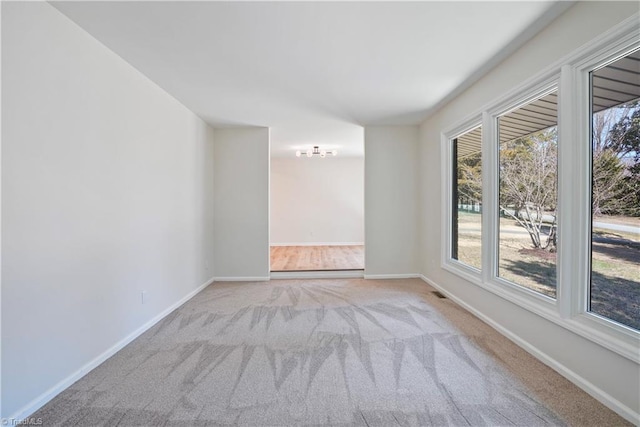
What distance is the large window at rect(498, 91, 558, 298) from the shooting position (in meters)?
2.25

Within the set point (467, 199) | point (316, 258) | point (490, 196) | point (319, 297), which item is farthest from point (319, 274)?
point (490, 196)

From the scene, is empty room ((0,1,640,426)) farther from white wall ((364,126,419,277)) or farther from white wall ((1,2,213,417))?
white wall ((364,126,419,277))

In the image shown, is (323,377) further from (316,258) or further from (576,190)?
(316,258)

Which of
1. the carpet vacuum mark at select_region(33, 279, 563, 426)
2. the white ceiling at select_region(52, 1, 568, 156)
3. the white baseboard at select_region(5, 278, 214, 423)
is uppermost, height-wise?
the white ceiling at select_region(52, 1, 568, 156)

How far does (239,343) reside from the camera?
251 cm

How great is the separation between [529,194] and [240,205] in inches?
156

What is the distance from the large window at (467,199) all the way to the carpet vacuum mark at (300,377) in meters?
0.96

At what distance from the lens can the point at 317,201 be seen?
8234 millimetres

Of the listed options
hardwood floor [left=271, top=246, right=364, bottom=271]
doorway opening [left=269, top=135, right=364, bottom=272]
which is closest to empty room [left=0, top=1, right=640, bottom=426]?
hardwood floor [left=271, top=246, right=364, bottom=271]

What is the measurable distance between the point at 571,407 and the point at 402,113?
359cm

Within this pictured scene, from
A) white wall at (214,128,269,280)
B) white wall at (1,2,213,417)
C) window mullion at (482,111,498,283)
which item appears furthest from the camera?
white wall at (214,128,269,280)

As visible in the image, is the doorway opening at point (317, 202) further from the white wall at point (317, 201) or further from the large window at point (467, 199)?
the large window at point (467, 199)

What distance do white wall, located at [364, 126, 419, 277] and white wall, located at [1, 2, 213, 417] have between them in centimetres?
311

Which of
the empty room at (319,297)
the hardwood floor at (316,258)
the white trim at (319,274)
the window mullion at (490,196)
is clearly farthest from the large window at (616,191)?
the hardwood floor at (316,258)
